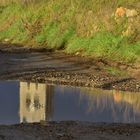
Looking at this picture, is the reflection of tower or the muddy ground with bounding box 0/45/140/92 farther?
Result: the muddy ground with bounding box 0/45/140/92

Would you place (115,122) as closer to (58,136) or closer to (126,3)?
(58,136)

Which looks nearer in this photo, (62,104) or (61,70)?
(62,104)

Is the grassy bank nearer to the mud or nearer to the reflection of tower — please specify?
the reflection of tower

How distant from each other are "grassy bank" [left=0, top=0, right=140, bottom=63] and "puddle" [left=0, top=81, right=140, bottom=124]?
4.98 meters

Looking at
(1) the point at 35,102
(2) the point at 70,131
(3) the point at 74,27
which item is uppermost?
(3) the point at 74,27

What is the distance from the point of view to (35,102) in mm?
15109

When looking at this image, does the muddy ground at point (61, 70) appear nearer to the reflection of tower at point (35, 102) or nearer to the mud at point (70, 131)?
the reflection of tower at point (35, 102)

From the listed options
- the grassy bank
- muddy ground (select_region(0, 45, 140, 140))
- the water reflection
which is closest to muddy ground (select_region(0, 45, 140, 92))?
muddy ground (select_region(0, 45, 140, 140))

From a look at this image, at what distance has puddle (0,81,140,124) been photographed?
13.2m

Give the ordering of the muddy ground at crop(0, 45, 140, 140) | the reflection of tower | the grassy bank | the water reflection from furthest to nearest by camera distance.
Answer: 1. the grassy bank
2. the water reflection
3. the reflection of tower
4. the muddy ground at crop(0, 45, 140, 140)

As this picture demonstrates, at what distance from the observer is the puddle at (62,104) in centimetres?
1323

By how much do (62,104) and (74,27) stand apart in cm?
1162

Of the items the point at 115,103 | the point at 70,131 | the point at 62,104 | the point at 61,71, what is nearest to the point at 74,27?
the point at 61,71

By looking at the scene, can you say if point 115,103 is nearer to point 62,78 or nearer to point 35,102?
point 35,102
